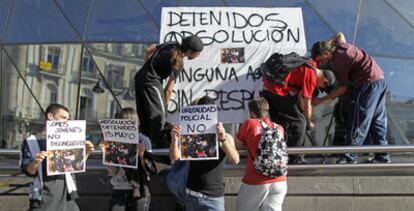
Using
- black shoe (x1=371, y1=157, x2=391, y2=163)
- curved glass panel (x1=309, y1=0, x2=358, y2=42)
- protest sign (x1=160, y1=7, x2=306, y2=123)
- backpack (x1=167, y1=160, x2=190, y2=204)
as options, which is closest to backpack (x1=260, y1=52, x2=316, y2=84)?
protest sign (x1=160, y1=7, x2=306, y2=123)

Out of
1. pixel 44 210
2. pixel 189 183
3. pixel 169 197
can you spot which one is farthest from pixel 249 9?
pixel 44 210

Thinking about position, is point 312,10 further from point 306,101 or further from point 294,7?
point 306,101

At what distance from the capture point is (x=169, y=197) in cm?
660

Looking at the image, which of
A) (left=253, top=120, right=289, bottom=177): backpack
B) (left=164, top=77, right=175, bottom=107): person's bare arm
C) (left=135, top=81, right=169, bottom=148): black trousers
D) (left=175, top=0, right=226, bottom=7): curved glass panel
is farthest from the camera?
(left=175, top=0, right=226, bottom=7): curved glass panel

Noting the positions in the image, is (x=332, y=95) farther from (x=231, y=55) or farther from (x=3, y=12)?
(x=3, y=12)

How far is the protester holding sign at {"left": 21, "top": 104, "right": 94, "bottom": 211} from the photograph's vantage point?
514 centimetres

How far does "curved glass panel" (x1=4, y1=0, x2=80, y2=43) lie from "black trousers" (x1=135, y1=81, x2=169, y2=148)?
244 centimetres

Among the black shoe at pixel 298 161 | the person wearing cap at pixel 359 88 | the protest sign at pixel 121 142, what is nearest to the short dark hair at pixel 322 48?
the person wearing cap at pixel 359 88

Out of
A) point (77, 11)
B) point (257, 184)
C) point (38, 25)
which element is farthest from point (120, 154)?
point (38, 25)

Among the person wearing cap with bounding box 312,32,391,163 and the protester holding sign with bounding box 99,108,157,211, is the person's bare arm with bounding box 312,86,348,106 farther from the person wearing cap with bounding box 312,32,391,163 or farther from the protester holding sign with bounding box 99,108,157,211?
the protester holding sign with bounding box 99,108,157,211

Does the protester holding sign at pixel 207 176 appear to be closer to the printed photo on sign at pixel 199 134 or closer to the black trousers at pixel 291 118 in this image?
the printed photo on sign at pixel 199 134

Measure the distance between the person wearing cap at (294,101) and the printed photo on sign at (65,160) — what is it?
274 centimetres

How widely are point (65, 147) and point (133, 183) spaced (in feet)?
2.64

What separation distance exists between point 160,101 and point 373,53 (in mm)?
3453
